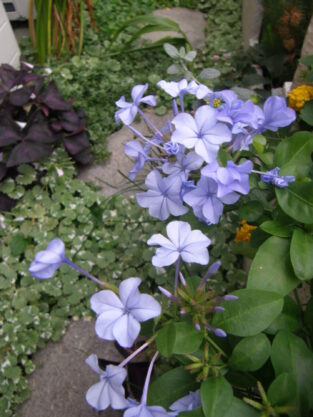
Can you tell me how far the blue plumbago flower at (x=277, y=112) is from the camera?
925mm

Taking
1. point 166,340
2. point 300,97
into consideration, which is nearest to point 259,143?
point 166,340

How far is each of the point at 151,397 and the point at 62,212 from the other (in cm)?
141

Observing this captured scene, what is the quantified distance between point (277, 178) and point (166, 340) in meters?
0.40

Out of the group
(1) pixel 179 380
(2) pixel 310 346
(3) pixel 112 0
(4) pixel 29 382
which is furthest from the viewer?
(3) pixel 112 0

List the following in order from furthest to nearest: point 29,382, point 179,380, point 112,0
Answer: point 112,0 → point 29,382 → point 179,380

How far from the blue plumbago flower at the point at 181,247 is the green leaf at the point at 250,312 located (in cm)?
14

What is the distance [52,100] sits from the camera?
229 centimetres

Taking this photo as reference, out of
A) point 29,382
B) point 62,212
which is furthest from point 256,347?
point 62,212

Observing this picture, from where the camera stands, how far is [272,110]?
936 millimetres

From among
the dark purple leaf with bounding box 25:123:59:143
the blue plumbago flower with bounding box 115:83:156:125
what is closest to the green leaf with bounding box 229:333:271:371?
the blue plumbago flower with bounding box 115:83:156:125

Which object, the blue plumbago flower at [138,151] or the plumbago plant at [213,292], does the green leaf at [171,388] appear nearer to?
the plumbago plant at [213,292]

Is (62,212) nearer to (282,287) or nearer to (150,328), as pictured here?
(150,328)

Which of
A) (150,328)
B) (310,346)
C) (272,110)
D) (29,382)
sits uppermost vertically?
(272,110)

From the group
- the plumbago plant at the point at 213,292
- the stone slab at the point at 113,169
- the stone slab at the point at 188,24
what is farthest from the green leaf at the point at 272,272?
the stone slab at the point at 188,24
